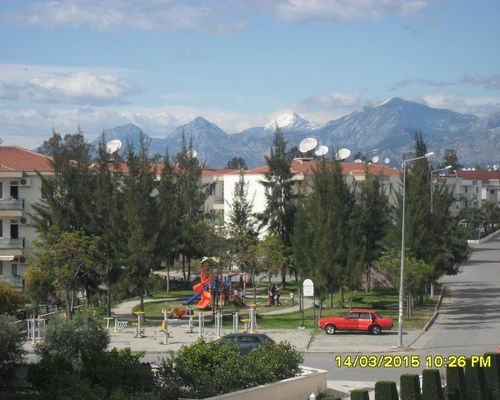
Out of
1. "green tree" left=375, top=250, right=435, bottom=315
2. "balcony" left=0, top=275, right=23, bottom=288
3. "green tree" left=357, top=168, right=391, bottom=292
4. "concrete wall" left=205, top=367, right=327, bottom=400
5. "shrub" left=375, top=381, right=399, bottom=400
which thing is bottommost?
"concrete wall" left=205, top=367, right=327, bottom=400

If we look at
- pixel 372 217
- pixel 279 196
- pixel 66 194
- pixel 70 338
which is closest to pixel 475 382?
pixel 70 338

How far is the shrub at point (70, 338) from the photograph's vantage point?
27.2m

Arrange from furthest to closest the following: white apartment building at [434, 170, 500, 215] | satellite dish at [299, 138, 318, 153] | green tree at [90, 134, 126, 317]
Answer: white apartment building at [434, 170, 500, 215], satellite dish at [299, 138, 318, 153], green tree at [90, 134, 126, 317]

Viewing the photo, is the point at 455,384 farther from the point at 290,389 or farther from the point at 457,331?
the point at 457,331

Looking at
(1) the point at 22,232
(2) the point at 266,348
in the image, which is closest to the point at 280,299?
(1) the point at 22,232

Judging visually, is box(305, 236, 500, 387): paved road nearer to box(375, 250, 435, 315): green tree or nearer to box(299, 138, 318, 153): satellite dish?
box(375, 250, 435, 315): green tree

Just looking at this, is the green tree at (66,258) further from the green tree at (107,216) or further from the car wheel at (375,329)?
the car wheel at (375,329)

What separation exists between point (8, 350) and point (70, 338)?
2.44 meters

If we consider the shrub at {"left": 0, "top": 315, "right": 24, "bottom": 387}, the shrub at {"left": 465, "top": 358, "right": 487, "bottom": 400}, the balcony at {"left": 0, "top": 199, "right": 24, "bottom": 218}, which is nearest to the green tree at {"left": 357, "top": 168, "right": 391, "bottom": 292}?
the balcony at {"left": 0, "top": 199, "right": 24, "bottom": 218}

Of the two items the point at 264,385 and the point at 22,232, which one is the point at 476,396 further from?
the point at 22,232

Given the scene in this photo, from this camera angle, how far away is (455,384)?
80.3 feet

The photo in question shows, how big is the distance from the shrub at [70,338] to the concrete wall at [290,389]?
234 inches

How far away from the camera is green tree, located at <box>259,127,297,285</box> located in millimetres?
70938

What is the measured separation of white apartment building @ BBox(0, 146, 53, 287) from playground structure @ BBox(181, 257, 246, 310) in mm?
11044
